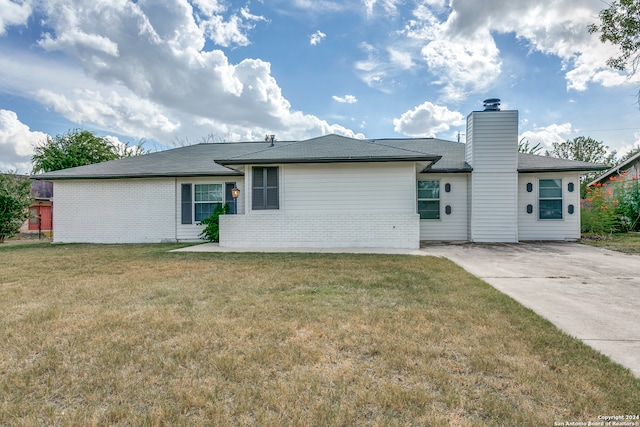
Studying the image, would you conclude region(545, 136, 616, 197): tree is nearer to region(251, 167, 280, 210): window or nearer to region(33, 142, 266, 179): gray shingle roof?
region(251, 167, 280, 210): window

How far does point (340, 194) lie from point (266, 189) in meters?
2.47

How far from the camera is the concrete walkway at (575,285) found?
10.2ft

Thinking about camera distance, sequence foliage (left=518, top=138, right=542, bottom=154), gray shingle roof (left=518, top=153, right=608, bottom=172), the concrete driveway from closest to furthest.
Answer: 1. the concrete driveway
2. gray shingle roof (left=518, top=153, right=608, bottom=172)
3. foliage (left=518, top=138, right=542, bottom=154)

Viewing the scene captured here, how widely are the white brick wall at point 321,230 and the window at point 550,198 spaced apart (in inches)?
228

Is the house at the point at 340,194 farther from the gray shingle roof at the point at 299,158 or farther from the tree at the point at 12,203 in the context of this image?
the tree at the point at 12,203

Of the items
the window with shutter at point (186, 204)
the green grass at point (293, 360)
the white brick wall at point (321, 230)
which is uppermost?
the window with shutter at point (186, 204)

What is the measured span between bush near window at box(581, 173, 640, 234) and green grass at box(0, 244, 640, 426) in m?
11.5

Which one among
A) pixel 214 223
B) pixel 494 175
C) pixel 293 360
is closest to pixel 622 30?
pixel 494 175

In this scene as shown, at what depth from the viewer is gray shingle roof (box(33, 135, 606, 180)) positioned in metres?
9.74

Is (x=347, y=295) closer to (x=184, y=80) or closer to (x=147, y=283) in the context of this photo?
(x=147, y=283)

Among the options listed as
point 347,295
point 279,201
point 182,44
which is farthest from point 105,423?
point 182,44

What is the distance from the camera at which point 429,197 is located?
1198cm

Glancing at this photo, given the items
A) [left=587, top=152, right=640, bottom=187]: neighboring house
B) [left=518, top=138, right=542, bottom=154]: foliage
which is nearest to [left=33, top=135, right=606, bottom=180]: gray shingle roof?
[left=587, top=152, right=640, bottom=187]: neighboring house

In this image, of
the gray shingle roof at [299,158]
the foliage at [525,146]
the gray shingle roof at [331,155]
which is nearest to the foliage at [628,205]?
the gray shingle roof at [299,158]
